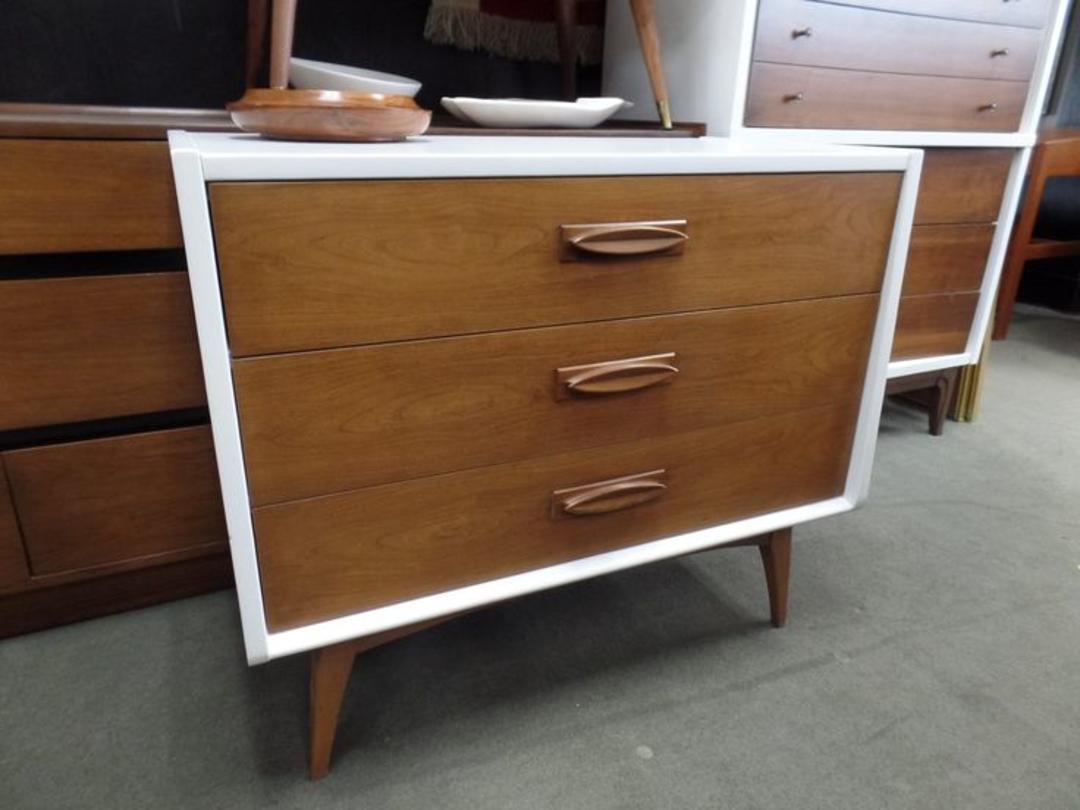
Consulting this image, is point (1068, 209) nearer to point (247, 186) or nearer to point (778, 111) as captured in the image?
point (778, 111)

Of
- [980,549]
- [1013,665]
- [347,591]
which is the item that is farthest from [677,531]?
[980,549]

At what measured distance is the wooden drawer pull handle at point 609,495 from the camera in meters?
0.73

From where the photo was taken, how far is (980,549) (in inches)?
46.0

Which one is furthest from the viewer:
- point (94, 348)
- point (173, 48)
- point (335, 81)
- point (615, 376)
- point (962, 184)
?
point (962, 184)

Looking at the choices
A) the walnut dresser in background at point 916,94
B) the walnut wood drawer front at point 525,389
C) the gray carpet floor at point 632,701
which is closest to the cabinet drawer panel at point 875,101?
the walnut dresser in background at point 916,94

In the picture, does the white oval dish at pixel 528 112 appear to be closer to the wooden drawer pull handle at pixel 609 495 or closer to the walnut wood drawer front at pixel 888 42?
the walnut wood drawer front at pixel 888 42

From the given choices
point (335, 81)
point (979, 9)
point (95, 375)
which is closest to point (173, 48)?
point (335, 81)

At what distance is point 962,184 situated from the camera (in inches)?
52.9

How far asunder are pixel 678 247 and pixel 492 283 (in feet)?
0.62

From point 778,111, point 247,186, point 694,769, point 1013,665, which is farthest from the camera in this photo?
point 778,111

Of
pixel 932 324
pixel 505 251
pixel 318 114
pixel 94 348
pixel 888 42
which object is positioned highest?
pixel 888 42

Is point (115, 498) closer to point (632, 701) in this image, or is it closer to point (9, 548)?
point (9, 548)

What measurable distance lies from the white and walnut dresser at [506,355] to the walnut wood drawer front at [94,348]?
230 mm

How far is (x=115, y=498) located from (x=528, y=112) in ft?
2.29
